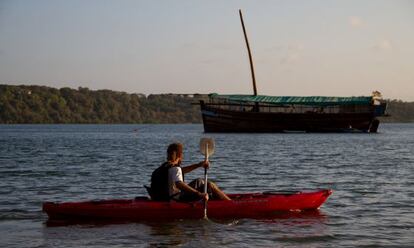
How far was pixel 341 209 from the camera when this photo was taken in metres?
16.6

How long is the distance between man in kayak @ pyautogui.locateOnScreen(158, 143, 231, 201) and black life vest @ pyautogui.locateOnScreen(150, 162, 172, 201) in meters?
0.07

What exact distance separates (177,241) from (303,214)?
4020 millimetres

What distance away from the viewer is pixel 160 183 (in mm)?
14195

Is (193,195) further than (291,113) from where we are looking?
No

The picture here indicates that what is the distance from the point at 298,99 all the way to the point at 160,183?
67010 mm

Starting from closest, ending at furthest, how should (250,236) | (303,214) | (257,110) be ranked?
(250,236), (303,214), (257,110)

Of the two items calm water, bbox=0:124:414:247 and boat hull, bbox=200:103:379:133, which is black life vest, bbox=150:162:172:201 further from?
boat hull, bbox=200:103:379:133

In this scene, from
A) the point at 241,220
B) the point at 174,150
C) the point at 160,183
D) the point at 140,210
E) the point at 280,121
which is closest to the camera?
the point at 174,150

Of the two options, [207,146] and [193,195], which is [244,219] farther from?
[207,146]

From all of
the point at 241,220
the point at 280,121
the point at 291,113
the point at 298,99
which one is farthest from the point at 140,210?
the point at 298,99

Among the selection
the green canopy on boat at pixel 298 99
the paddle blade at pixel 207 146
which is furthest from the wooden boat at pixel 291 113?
the paddle blade at pixel 207 146

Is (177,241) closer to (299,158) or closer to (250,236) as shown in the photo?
(250,236)

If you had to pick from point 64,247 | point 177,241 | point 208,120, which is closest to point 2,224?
point 64,247

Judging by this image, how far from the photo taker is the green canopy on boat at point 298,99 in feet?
254
